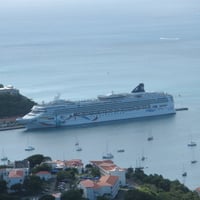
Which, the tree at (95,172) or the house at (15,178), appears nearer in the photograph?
the house at (15,178)

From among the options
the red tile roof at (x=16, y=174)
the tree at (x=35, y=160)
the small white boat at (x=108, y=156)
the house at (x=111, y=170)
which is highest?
the tree at (x=35, y=160)

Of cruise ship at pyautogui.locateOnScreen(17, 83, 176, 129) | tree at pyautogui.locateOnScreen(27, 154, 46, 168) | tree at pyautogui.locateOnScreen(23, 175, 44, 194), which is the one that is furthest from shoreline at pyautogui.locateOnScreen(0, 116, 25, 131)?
tree at pyautogui.locateOnScreen(23, 175, 44, 194)

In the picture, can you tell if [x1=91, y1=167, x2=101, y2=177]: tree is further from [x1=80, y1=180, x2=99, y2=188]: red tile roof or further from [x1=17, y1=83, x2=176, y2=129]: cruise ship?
[x1=17, y1=83, x2=176, y2=129]: cruise ship

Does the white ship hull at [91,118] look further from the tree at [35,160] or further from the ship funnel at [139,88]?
the tree at [35,160]

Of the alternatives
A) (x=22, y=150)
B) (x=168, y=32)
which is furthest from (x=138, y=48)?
(x=22, y=150)

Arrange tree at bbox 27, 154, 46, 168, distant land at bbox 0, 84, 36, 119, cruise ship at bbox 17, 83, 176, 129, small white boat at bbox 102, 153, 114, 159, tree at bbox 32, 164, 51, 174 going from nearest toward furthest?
tree at bbox 32, 164, 51, 174 < tree at bbox 27, 154, 46, 168 < small white boat at bbox 102, 153, 114, 159 < cruise ship at bbox 17, 83, 176, 129 < distant land at bbox 0, 84, 36, 119

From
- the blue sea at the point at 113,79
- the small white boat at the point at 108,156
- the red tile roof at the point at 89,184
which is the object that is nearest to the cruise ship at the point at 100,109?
the blue sea at the point at 113,79
